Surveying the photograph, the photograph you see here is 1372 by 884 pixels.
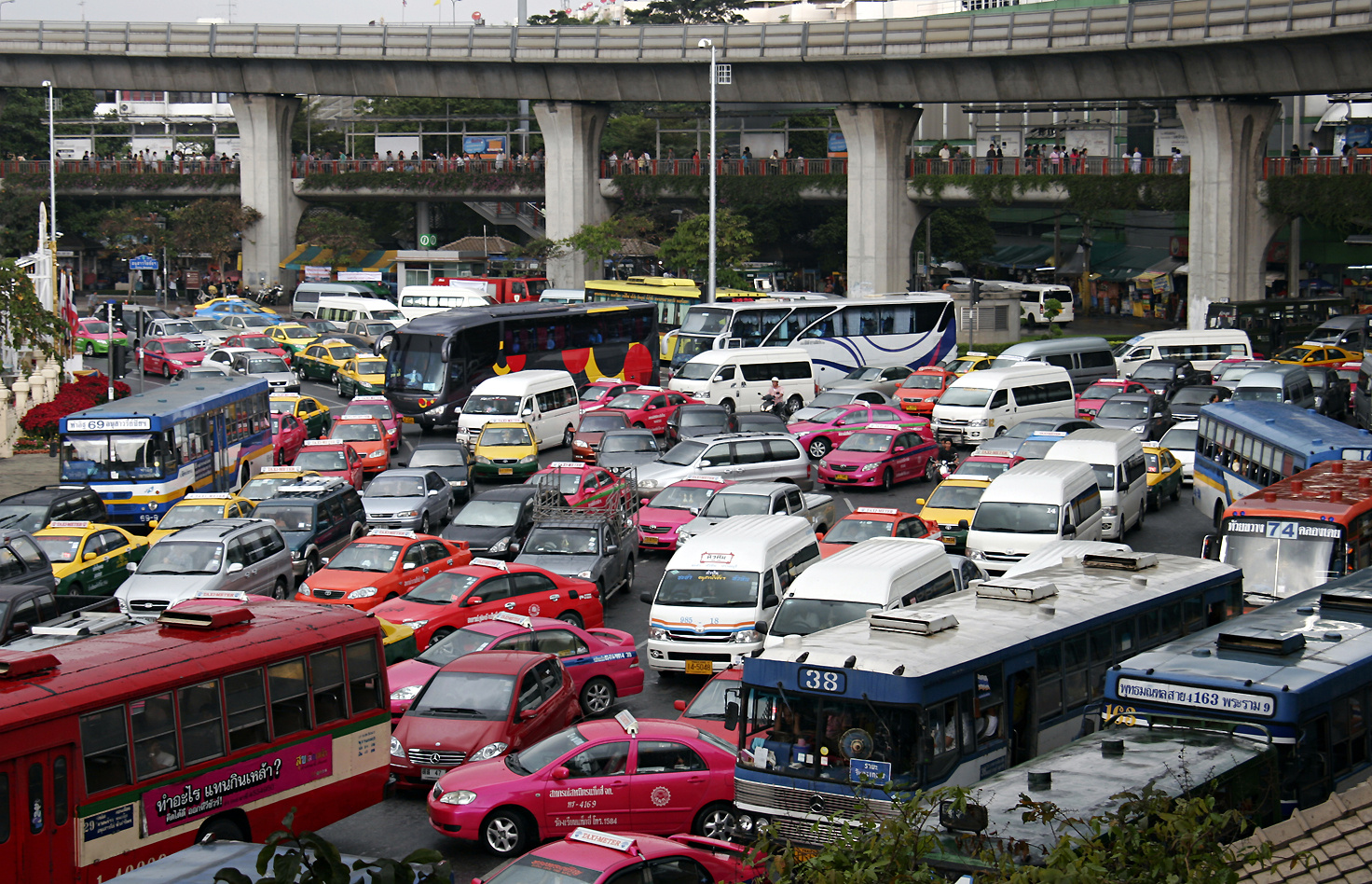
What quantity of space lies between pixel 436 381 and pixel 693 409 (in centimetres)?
878

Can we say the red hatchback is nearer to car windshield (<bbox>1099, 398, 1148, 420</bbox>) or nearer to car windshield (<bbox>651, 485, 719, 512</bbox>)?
car windshield (<bbox>651, 485, 719, 512</bbox>)

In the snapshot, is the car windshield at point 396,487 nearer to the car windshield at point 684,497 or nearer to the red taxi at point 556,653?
the car windshield at point 684,497

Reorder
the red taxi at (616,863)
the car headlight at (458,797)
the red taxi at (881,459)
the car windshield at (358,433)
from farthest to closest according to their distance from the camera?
the car windshield at (358,433)
the red taxi at (881,459)
the car headlight at (458,797)
the red taxi at (616,863)

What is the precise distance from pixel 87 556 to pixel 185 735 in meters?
11.4

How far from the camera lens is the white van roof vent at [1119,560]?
14.9 m

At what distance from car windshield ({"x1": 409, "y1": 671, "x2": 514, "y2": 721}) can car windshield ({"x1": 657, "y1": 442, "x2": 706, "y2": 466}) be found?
13709 mm

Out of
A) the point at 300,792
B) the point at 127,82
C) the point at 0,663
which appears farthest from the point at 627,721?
the point at 127,82

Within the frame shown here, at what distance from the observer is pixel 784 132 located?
7681 cm

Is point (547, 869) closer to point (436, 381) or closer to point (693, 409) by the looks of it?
point (693, 409)

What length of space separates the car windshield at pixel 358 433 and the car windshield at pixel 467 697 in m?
17.8

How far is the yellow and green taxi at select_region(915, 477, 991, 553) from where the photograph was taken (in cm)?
2283

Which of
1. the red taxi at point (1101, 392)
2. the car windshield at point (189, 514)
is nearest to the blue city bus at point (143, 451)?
the car windshield at point (189, 514)

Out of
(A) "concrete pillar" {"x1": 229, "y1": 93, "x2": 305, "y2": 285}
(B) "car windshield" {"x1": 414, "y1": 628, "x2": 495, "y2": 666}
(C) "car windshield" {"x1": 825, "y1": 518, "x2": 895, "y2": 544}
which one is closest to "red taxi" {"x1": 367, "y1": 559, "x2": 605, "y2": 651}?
(B) "car windshield" {"x1": 414, "y1": 628, "x2": 495, "y2": 666}

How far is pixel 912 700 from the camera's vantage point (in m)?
10.5
